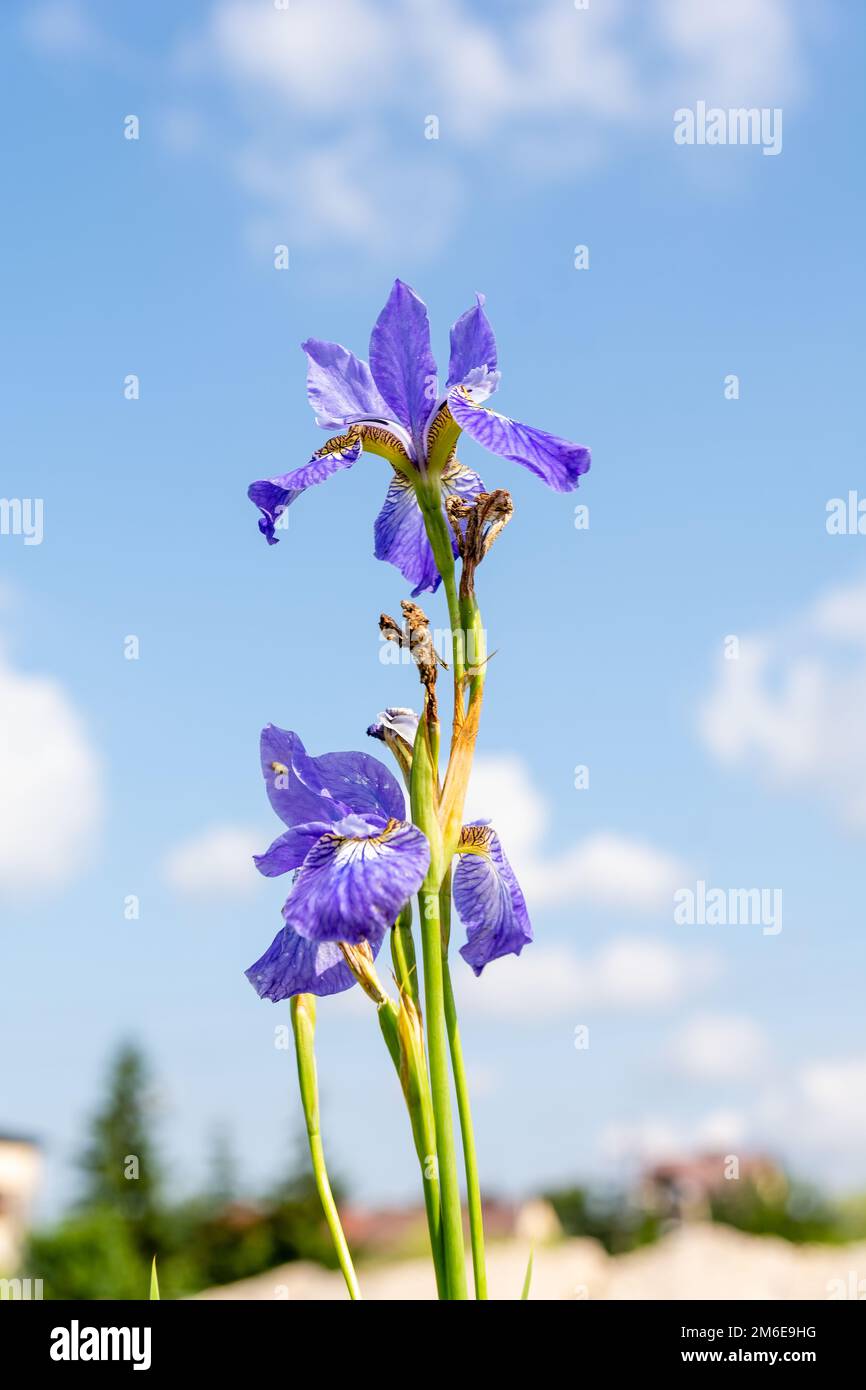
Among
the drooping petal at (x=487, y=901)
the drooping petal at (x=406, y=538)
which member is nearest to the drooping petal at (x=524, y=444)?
the drooping petal at (x=406, y=538)

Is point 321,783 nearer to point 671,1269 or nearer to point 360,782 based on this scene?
point 360,782

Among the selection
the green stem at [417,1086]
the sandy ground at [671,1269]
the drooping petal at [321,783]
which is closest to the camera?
the green stem at [417,1086]

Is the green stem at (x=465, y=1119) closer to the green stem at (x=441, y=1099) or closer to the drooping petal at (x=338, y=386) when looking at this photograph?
the green stem at (x=441, y=1099)

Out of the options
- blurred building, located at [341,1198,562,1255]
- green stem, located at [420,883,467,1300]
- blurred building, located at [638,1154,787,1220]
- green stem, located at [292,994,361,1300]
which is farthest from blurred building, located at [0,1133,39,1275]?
green stem, located at [420,883,467,1300]

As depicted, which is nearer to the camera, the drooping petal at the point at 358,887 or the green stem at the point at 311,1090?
the drooping petal at the point at 358,887

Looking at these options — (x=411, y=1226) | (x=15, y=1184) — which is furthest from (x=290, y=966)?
(x=15, y=1184)
